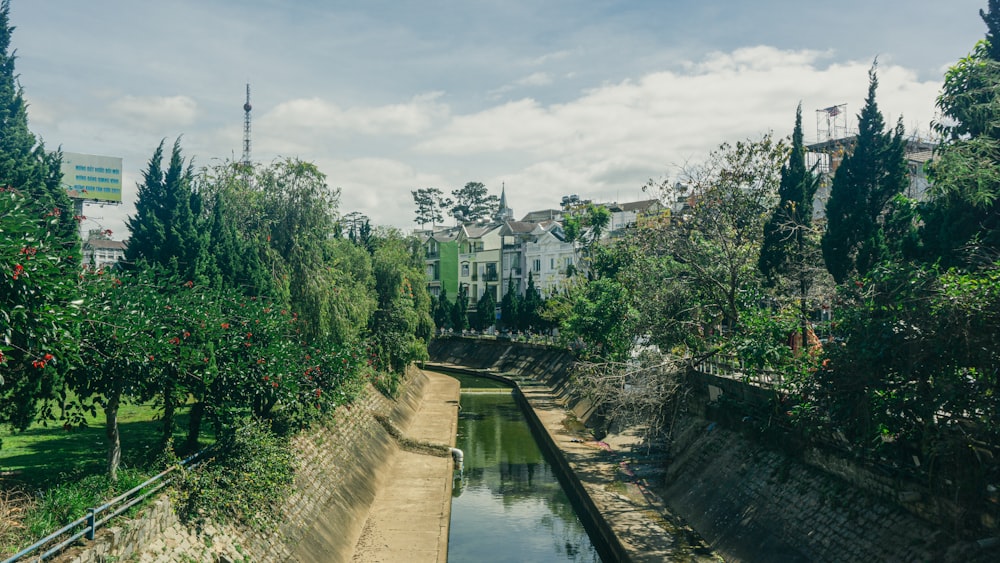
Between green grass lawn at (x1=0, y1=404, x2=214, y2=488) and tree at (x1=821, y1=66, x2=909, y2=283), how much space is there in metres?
22.4

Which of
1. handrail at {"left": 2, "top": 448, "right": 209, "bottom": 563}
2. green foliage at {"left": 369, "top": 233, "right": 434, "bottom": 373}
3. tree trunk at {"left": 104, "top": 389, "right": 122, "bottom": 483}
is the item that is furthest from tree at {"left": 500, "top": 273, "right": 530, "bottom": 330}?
tree trunk at {"left": 104, "top": 389, "right": 122, "bottom": 483}

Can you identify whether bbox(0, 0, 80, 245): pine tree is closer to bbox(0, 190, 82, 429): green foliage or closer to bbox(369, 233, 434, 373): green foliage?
bbox(0, 190, 82, 429): green foliage

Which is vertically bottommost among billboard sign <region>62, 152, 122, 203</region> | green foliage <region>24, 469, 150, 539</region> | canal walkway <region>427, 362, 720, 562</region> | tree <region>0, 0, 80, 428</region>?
canal walkway <region>427, 362, 720, 562</region>

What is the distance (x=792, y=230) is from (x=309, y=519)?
2218 cm

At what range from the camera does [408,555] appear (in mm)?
21062

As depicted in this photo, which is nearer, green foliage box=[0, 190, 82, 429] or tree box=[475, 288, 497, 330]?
green foliage box=[0, 190, 82, 429]

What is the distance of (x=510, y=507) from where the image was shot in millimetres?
29359

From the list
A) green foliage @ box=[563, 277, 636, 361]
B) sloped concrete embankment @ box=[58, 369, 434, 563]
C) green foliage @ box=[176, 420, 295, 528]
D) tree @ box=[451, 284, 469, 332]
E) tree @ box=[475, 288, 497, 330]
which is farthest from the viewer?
tree @ box=[475, 288, 497, 330]

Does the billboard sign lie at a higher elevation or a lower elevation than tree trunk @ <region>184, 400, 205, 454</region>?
higher

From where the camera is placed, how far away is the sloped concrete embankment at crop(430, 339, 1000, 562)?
51.1 feet

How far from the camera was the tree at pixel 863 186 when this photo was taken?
2627 cm

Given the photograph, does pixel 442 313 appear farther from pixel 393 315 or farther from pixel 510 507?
pixel 510 507

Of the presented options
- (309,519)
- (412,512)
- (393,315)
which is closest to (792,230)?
(412,512)

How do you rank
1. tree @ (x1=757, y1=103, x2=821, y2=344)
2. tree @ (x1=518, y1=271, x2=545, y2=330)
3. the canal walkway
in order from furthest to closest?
tree @ (x1=518, y1=271, x2=545, y2=330)
tree @ (x1=757, y1=103, x2=821, y2=344)
the canal walkway
